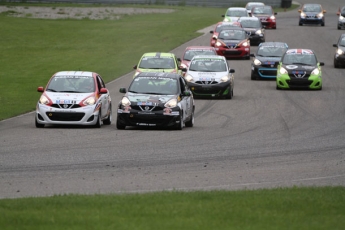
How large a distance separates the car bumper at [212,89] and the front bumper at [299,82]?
4056mm

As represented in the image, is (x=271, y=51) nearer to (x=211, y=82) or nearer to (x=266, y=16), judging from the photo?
(x=211, y=82)

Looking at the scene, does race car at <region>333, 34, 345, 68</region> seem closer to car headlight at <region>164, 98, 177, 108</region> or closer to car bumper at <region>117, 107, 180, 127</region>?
car headlight at <region>164, 98, 177, 108</region>

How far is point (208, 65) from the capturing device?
113 feet

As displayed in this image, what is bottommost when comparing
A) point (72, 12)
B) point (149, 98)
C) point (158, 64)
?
point (72, 12)

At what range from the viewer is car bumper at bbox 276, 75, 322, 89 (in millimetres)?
36094

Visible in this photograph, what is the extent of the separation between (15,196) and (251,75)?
93.8ft

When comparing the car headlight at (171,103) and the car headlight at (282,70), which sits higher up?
the car headlight at (171,103)

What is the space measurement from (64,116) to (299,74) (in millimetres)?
15355

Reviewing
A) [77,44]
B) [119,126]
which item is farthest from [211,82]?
[77,44]

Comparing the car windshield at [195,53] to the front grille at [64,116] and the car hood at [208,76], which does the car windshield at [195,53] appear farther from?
the front grille at [64,116]

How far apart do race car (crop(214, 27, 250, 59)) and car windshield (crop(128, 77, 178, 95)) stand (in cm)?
2321

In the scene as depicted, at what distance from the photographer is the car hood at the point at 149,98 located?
22.9 metres

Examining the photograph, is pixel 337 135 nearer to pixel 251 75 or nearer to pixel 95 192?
pixel 95 192

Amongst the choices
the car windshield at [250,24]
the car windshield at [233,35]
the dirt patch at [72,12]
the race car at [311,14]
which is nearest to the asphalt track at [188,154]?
the car windshield at [233,35]
